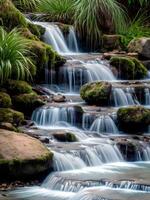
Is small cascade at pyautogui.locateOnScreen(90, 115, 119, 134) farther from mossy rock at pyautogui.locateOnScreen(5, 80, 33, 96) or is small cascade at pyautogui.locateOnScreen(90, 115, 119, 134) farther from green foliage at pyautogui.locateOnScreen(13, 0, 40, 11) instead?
green foliage at pyautogui.locateOnScreen(13, 0, 40, 11)

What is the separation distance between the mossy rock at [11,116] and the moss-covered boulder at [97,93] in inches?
72.7

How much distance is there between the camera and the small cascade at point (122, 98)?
12.8 meters

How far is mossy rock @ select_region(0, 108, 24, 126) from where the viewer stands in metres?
10.7

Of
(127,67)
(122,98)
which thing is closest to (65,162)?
(122,98)

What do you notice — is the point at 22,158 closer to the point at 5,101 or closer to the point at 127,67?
the point at 5,101

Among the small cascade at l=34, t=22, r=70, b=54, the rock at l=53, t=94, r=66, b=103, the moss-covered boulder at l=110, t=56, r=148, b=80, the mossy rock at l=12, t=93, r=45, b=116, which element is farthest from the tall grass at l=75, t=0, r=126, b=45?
the mossy rock at l=12, t=93, r=45, b=116

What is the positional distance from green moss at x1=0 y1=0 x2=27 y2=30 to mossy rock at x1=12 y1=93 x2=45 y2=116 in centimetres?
290

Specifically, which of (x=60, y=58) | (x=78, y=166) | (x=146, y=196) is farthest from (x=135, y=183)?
(x=60, y=58)

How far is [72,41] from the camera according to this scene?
16781mm

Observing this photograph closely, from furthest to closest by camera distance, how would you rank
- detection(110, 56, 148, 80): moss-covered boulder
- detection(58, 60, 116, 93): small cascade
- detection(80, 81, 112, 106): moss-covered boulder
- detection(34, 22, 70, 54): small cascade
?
detection(34, 22, 70, 54): small cascade < detection(110, 56, 148, 80): moss-covered boulder < detection(58, 60, 116, 93): small cascade < detection(80, 81, 112, 106): moss-covered boulder

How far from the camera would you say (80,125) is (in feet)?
37.7

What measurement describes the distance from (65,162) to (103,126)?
219 centimetres

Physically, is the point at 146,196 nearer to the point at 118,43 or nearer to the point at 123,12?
the point at 118,43

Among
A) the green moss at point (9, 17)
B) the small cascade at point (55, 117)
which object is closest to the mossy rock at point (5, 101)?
the small cascade at point (55, 117)
